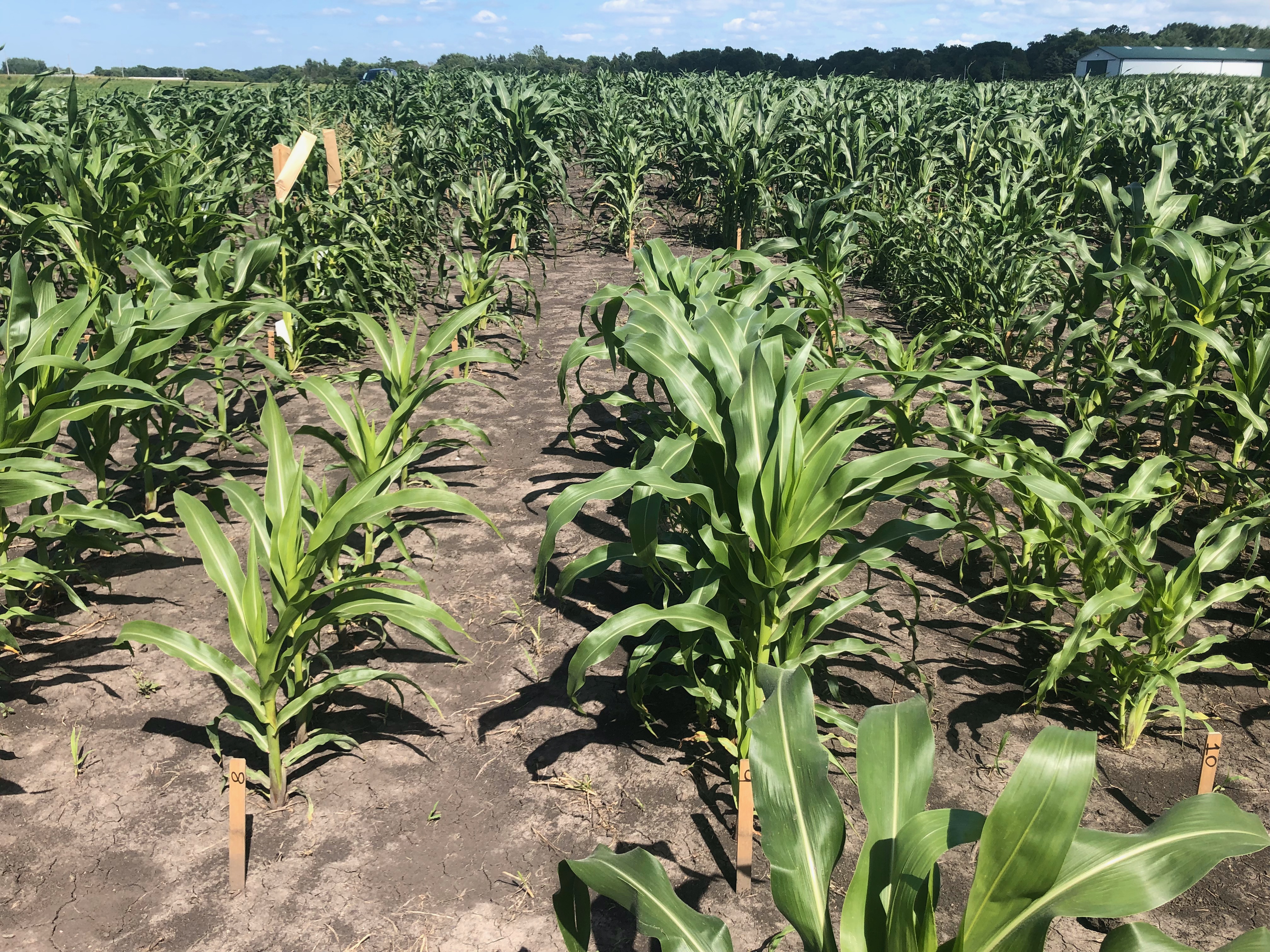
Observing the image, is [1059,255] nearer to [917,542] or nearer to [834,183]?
[917,542]

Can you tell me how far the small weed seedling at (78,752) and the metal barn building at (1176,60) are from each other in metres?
61.1

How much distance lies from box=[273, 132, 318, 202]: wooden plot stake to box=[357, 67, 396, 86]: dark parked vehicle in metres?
16.3

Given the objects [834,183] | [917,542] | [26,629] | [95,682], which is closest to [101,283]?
[26,629]

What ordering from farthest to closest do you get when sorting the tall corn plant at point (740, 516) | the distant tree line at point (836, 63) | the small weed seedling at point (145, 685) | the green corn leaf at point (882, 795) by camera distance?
the distant tree line at point (836, 63) → the small weed seedling at point (145, 685) → the tall corn plant at point (740, 516) → the green corn leaf at point (882, 795)

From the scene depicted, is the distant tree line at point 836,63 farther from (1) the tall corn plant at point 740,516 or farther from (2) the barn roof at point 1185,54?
(1) the tall corn plant at point 740,516

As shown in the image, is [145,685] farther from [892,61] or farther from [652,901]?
[892,61]

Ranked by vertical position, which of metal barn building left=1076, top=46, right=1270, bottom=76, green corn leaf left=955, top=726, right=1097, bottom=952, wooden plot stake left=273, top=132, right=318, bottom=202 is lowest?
green corn leaf left=955, top=726, right=1097, bottom=952

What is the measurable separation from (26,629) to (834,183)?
7026 millimetres

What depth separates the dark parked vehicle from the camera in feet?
66.4

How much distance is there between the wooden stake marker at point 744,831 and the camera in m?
1.99

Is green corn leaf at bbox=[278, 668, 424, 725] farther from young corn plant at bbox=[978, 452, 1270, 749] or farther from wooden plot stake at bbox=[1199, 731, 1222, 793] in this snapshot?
wooden plot stake at bbox=[1199, 731, 1222, 793]

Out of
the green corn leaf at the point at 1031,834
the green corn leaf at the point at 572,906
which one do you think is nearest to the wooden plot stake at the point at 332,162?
A: the green corn leaf at the point at 572,906

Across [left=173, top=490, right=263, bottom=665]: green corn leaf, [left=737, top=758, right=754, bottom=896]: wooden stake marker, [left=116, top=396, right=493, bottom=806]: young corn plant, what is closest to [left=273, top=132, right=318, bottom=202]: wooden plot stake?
[left=116, top=396, right=493, bottom=806]: young corn plant

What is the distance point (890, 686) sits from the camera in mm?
2719
